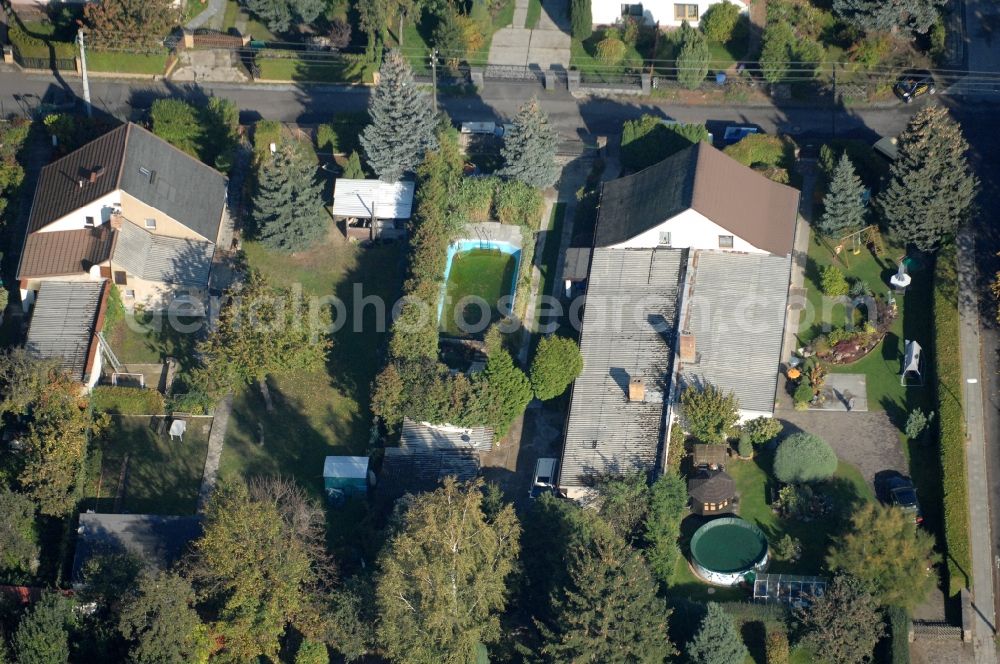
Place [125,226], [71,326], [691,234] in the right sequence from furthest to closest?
[125,226] < [691,234] < [71,326]

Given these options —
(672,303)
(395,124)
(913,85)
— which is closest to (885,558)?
(672,303)

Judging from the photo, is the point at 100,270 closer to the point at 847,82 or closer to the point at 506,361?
the point at 506,361

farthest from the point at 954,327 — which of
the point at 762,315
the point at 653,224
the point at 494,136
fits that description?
the point at 494,136

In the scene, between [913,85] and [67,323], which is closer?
[67,323]

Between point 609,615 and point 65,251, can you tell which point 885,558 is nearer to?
point 609,615

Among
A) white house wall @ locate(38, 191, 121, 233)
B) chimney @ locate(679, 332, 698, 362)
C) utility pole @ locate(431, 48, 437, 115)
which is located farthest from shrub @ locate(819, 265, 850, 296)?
white house wall @ locate(38, 191, 121, 233)

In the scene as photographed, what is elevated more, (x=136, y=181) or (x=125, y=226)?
(x=136, y=181)

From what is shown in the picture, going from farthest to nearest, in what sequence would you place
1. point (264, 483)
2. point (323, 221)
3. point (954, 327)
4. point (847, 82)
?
point (847, 82)
point (323, 221)
point (954, 327)
point (264, 483)
